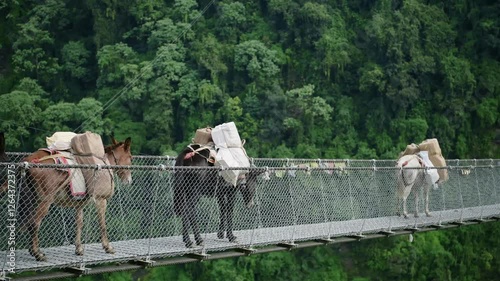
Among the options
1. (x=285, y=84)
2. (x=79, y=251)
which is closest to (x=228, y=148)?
(x=79, y=251)

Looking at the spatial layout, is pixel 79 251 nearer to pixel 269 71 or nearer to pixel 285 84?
pixel 269 71

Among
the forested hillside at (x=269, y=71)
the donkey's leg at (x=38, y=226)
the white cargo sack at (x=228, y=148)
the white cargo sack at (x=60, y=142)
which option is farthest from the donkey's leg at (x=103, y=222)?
the forested hillside at (x=269, y=71)

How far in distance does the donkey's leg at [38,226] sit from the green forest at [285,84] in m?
18.2

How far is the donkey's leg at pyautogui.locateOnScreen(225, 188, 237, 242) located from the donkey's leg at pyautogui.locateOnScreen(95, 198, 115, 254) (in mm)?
1525

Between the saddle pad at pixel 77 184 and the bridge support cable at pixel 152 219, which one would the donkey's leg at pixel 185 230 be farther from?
the saddle pad at pixel 77 184

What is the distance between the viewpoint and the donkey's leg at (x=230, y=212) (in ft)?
33.2

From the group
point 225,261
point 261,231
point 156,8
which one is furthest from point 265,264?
point 261,231

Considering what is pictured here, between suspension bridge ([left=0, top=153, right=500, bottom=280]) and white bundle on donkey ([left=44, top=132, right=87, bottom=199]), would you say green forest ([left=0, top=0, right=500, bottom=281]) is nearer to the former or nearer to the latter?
suspension bridge ([left=0, top=153, right=500, bottom=280])

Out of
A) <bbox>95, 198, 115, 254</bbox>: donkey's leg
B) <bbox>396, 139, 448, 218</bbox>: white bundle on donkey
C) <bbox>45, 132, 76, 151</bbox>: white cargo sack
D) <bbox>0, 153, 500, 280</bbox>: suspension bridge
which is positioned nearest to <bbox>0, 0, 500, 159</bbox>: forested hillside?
<bbox>396, 139, 448, 218</bbox>: white bundle on donkey

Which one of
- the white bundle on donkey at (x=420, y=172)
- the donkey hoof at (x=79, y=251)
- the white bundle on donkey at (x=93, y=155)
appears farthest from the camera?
the white bundle on donkey at (x=420, y=172)

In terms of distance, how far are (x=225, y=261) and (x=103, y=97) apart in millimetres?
5464

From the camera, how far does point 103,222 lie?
347 inches

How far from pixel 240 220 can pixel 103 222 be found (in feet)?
6.54

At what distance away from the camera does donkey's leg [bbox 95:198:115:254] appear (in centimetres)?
873
